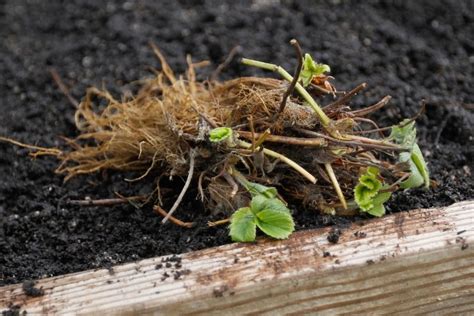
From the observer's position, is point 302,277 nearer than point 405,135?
Yes

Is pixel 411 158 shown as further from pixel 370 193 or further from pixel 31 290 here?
pixel 31 290

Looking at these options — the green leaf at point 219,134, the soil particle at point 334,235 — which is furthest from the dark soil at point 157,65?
the green leaf at point 219,134

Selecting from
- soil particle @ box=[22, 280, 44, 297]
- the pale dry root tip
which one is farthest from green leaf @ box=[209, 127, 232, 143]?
soil particle @ box=[22, 280, 44, 297]

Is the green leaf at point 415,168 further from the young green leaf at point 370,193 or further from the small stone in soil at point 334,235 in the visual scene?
the small stone in soil at point 334,235

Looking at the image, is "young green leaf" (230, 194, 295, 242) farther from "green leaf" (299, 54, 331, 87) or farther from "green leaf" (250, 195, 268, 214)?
"green leaf" (299, 54, 331, 87)

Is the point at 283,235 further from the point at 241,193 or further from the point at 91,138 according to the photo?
the point at 91,138

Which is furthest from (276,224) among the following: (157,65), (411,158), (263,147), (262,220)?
(157,65)
